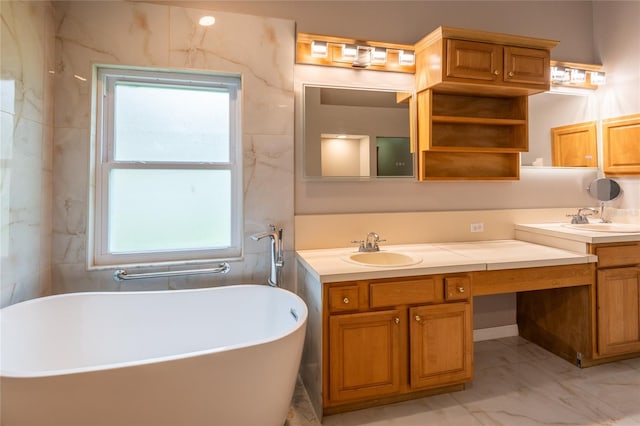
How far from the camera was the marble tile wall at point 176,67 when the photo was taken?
1.96 metres

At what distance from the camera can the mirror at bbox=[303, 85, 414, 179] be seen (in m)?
2.32

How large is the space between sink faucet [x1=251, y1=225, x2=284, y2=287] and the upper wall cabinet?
1.48 m

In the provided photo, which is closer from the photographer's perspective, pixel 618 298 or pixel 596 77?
pixel 618 298

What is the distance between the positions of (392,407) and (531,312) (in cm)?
157

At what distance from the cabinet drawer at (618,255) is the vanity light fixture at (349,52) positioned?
183 centimetres

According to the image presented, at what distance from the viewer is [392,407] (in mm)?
1897

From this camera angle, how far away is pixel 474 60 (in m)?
2.25

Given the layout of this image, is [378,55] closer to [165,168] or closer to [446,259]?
[446,259]

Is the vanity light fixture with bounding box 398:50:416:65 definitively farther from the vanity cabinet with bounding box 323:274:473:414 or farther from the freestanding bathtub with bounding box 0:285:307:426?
the freestanding bathtub with bounding box 0:285:307:426

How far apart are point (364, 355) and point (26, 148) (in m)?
2.08

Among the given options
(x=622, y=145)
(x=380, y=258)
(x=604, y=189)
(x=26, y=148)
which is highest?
(x=622, y=145)

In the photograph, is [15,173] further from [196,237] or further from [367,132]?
[367,132]

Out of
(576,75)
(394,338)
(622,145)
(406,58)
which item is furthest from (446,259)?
(576,75)

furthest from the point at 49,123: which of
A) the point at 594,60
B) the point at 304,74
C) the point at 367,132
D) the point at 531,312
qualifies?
the point at 594,60
